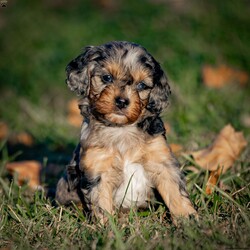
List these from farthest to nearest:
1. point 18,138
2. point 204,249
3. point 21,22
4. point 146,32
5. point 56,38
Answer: point 21,22
point 56,38
point 146,32
point 18,138
point 204,249

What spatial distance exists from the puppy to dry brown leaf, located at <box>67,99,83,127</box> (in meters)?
4.12

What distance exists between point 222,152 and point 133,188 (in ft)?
4.90

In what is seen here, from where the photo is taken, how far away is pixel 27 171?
7289 millimetres

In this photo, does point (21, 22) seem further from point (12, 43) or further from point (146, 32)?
point (146, 32)

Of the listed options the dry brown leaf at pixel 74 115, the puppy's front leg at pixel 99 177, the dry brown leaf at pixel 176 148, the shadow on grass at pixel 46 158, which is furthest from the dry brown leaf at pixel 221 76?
the puppy's front leg at pixel 99 177

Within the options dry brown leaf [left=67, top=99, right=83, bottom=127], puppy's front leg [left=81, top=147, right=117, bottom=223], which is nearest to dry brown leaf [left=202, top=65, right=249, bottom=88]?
dry brown leaf [left=67, top=99, right=83, bottom=127]

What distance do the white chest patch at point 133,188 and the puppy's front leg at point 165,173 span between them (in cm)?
10

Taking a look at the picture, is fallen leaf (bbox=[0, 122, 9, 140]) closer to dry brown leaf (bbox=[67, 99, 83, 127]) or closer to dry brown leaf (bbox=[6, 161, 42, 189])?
dry brown leaf (bbox=[67, 99, 83, 127])

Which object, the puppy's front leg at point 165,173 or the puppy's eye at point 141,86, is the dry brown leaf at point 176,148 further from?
the puppy's eye at point 141,86

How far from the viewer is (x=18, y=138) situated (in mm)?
9164

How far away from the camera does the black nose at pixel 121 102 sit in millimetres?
5254

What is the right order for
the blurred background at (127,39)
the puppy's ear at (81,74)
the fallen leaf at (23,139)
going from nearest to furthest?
the puppy's ear at (81,74), the blurred background at (127,39), the fallen leaf at (23,139)

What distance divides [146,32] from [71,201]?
7.88 metres

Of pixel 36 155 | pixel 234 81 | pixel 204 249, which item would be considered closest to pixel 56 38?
pixel 234 81
